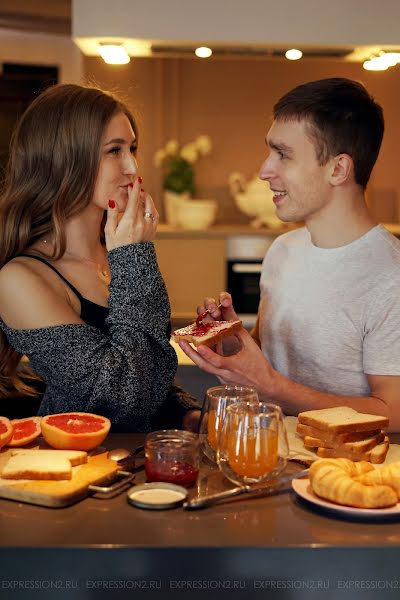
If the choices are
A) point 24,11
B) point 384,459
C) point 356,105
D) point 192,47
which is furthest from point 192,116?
point 384,459

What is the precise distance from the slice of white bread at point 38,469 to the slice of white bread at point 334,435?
51cm

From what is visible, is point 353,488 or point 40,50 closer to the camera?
point 353,488

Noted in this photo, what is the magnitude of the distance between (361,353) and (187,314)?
3032mm

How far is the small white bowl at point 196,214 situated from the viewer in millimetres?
5305

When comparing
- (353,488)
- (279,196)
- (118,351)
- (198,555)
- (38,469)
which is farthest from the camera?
(279,196)

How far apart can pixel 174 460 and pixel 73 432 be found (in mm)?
→ 273

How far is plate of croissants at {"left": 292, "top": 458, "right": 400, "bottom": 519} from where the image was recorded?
52.8 inches

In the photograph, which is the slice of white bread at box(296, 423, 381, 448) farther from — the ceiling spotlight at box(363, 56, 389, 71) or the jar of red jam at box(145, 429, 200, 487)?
the ceiling spotlight at box(363, 56, 389, 71)

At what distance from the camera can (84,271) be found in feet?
7.41

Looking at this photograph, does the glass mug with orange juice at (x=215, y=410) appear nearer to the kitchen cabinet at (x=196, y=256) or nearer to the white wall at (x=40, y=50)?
the kitchen cabinet at (x=196, y=256)

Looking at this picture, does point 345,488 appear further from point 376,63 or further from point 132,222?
point 376,63

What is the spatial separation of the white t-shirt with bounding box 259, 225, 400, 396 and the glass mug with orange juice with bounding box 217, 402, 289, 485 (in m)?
0.73

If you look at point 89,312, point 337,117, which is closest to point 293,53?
point 337,117

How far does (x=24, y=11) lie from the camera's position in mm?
5105
